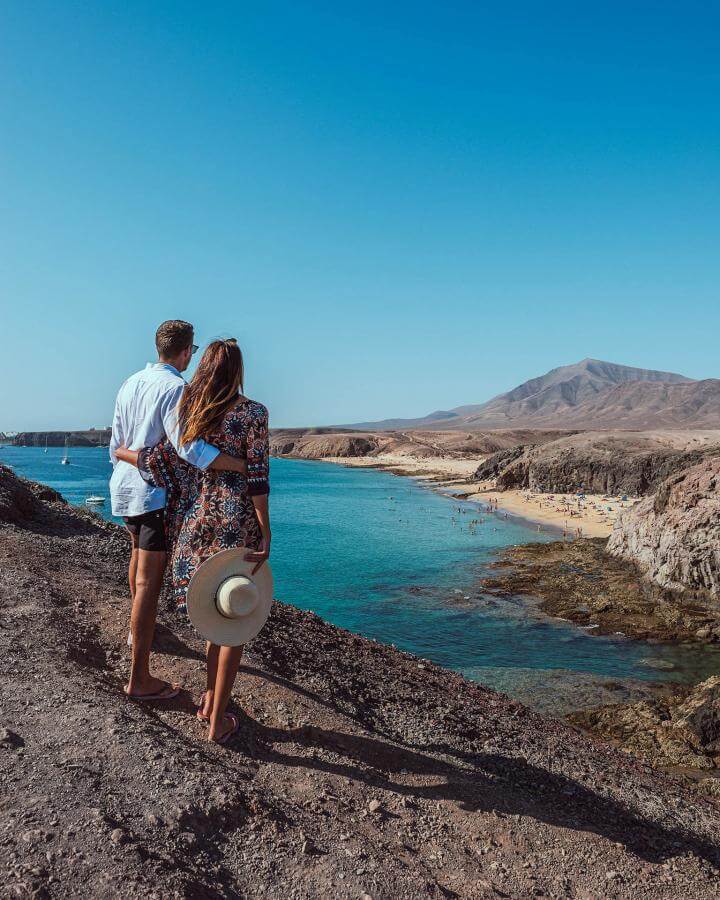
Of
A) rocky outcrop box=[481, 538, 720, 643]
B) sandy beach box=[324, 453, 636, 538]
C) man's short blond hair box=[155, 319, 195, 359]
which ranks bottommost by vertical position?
rocky outcrop box=[481, 538, 720, 643]

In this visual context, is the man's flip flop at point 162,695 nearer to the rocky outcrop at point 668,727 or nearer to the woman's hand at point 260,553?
the woman's hand at point 260,553

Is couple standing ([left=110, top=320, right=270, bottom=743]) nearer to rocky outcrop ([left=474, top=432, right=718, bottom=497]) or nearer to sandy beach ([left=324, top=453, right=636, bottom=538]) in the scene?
sandy beach ([left=324, top=453, right=636, bottom=538])

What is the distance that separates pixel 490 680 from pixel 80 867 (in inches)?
489

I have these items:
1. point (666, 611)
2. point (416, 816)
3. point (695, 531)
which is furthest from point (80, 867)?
point (695, 531)

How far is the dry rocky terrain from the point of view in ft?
11.0

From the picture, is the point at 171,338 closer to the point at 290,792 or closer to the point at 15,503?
the point at 290,792

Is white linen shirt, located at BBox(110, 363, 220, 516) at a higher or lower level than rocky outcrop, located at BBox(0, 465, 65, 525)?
higher

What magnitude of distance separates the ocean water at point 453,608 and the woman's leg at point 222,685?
10096 mm

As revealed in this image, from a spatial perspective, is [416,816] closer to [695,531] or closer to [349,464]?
[695,531]

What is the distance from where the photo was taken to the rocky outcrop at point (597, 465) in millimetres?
49969

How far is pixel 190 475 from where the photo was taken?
457 centimetres

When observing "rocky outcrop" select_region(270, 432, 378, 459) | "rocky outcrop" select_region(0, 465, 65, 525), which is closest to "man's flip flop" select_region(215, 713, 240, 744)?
"rocky outcrop" select_region(0, 465, 65, 525)

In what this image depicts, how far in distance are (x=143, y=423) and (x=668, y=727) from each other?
1110cm

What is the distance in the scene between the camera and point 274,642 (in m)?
7.63
